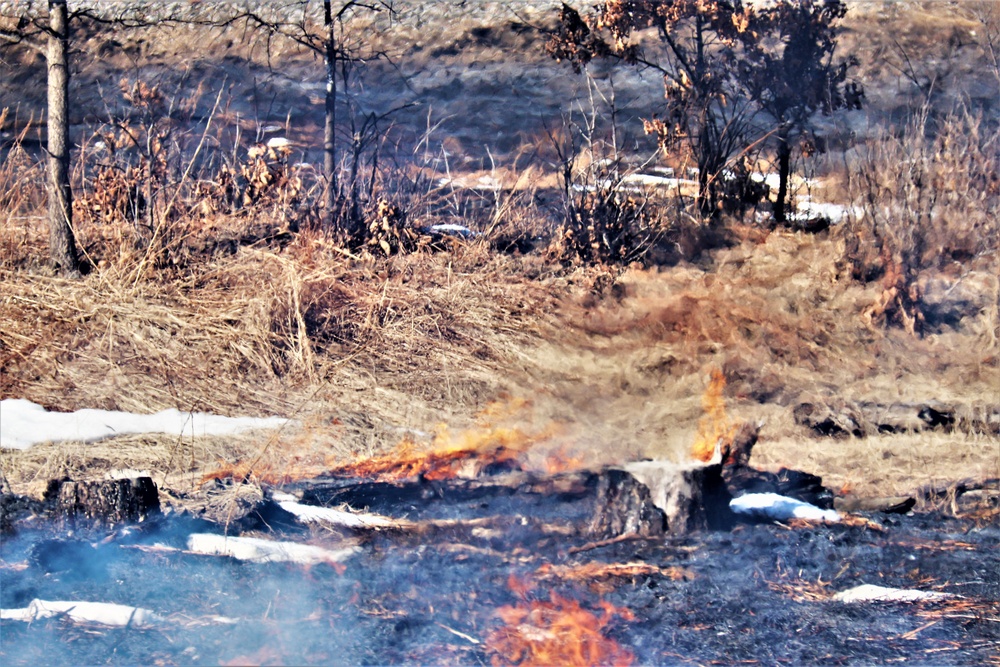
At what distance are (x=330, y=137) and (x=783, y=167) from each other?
2162mm

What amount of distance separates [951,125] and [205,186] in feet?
11.6

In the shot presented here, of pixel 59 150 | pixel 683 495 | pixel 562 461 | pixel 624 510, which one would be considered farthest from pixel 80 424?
pixel 683 495

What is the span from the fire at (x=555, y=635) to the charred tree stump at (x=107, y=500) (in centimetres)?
158

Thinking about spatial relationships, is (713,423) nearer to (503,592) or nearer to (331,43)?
(503,592)

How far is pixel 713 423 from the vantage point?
3875 millimetres

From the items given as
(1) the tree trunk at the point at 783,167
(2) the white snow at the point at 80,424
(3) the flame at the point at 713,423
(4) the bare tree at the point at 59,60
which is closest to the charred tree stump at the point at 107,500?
(2) the white snow at the point at 80,424

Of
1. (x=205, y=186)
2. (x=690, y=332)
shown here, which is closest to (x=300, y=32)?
(x=205, y=186)

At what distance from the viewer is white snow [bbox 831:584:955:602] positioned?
363 cm

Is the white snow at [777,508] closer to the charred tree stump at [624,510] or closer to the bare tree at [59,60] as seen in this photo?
the charred tree stump at [624,510]

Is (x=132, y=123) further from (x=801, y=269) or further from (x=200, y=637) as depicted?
(x=801, y=269)

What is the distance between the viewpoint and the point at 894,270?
4.11 metres

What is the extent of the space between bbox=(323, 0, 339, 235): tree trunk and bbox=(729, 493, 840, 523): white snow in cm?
227

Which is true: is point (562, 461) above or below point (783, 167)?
below

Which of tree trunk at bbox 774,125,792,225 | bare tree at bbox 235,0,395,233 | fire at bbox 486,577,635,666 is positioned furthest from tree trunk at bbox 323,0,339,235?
tree trunk at bbox 774,125,792,225
